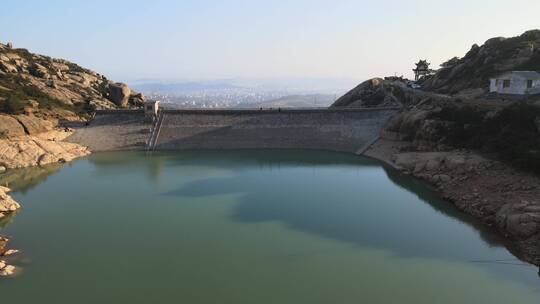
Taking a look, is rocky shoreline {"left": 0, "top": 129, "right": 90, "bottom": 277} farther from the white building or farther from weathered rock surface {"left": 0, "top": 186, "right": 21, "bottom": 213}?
the white building

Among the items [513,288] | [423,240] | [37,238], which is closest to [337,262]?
[423,240]

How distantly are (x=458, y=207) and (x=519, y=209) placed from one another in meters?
5.06

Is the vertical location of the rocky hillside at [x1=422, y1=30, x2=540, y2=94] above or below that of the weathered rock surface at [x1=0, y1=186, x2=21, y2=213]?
above

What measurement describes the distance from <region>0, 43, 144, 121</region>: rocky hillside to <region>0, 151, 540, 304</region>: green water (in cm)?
2107

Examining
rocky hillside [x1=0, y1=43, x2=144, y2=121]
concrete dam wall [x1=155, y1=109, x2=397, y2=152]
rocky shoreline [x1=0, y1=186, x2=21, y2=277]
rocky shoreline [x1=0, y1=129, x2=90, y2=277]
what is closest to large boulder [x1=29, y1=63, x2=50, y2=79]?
rocky hillside [x1=0, y1=43, x2=144, y2=121]

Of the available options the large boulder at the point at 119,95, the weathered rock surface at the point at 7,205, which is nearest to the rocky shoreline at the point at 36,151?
the weathered rock surface at the point at 7,205

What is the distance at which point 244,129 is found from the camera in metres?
58.2

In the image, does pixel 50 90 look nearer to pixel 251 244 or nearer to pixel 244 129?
pixel 244 129

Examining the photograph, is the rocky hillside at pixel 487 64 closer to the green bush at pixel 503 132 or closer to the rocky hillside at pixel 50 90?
the green bush at pixel 503 132

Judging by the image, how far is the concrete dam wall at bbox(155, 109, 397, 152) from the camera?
55.9m

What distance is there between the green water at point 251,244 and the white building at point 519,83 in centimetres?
1813

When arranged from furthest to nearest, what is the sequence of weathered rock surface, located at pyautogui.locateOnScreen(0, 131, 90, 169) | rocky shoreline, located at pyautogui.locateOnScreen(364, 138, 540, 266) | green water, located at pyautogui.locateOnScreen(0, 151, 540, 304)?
weathered rock surface, located at pyautogui.locateOnScreen(0, 131, 90, 169), rocky shoreline, located at pyautogui.locateOnScreen(364, 138, 540, 266), green water, located at pyautogui.locateOnScreen(0, 151, 540, 304)

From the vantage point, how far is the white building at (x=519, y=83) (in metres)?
46.0

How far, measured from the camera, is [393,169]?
4453cm
